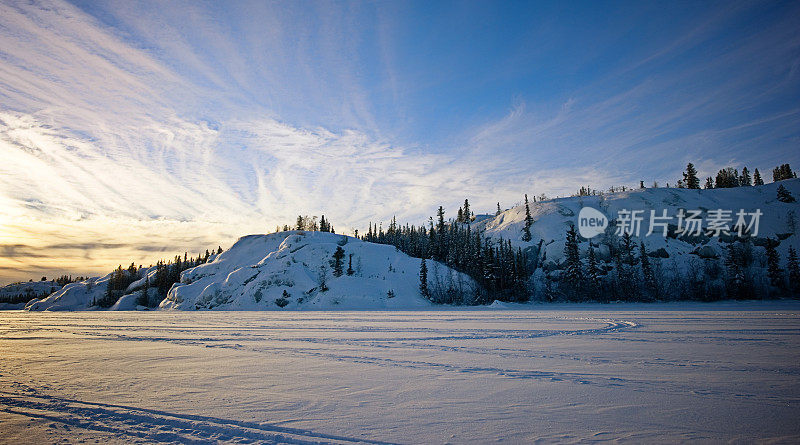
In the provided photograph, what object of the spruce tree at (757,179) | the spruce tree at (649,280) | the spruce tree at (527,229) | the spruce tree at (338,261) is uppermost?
the spruce tree at (757,179)

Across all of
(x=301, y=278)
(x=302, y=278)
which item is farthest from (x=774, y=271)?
(x=301, y=278)

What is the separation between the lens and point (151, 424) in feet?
17.5

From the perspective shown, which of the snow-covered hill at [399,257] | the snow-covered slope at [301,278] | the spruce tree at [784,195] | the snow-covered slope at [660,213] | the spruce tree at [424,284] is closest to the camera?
the snow-covered slope at [301,278]

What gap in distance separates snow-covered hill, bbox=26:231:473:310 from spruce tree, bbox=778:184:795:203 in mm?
92418

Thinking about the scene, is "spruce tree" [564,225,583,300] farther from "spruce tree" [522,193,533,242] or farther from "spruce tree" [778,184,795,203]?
"spruce tree" [778,184,795,203]

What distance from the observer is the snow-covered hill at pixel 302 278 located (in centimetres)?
6925

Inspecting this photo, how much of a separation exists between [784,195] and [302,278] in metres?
130

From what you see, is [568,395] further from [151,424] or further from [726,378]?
[151,424]

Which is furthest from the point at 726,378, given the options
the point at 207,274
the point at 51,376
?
the point at 207,274

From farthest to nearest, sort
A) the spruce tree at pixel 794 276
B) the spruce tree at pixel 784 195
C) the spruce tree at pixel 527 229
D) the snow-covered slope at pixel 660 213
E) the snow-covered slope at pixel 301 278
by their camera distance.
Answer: the spruce tree at pixel 527 229, the spruce tree at pixel 784 195, the snow-covered slope at pixel 660 213, the snow-covered slope at pixel 301 278, the spruce tree at pixel 794 276

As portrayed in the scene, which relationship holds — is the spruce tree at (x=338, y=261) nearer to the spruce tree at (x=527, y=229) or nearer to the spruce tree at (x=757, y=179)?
the spruce tree at (x=527, y=229)

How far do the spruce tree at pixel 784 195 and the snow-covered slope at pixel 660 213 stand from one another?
127 cm

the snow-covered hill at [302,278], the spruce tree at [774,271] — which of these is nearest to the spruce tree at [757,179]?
the spruce tree at [774,271]

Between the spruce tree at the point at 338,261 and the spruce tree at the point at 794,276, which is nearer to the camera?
the spruce tree at the point at 794,276
